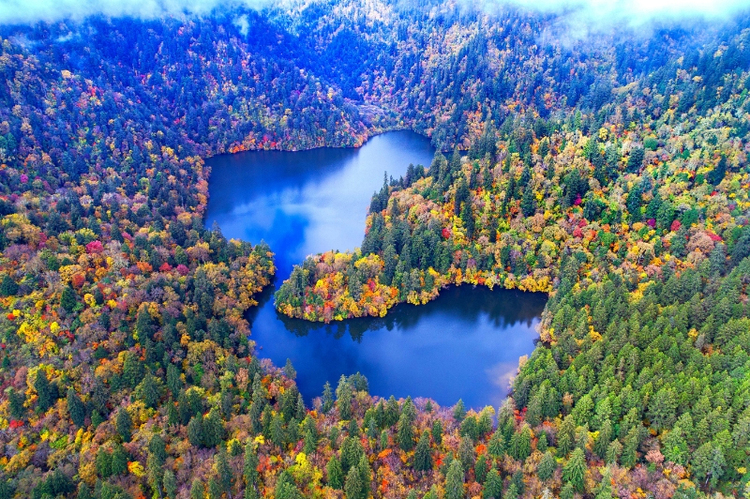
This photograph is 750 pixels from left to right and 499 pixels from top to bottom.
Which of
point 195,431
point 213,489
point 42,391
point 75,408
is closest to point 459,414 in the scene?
point 213,489

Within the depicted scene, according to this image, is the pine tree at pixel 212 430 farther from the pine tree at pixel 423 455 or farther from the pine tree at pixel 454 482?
the pine tree at pixel 454 482

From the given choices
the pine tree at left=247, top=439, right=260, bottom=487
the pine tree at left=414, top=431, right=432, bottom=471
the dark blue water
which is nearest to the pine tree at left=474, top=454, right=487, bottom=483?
the pine tree at left=414, top=431, right=432, bottom=471

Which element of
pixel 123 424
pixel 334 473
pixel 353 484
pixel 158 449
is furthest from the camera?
pixel 123 424

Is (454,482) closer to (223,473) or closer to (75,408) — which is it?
(223,473)

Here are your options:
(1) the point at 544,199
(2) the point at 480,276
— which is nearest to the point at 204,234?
(2) the point at 480,276

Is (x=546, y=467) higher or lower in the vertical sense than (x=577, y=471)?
lower

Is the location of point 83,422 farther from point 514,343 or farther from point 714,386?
point 714,386
